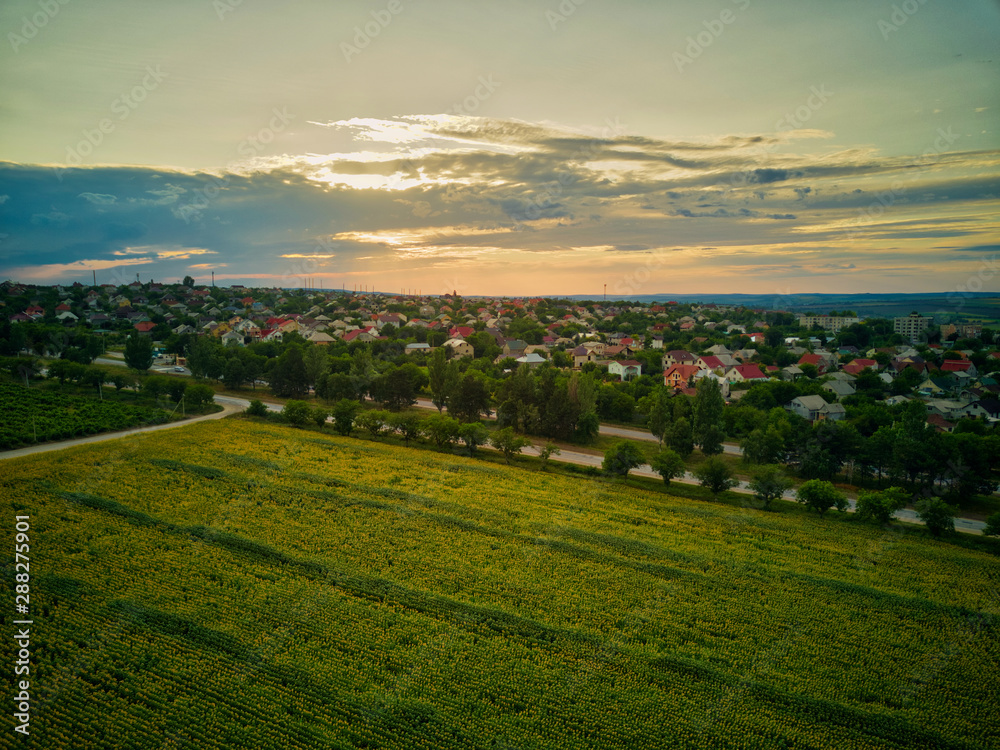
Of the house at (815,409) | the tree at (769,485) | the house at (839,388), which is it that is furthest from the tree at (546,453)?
the house at (839,388)

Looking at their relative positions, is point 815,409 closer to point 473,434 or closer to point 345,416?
point 473,434

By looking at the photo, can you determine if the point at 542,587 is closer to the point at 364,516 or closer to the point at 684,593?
the point at 684,593

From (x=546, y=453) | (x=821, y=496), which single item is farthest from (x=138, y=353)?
(x=821, y=496)

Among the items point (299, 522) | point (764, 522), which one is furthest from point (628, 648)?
point (299, 522)

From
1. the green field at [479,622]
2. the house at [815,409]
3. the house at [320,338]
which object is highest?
the house at [320,338]

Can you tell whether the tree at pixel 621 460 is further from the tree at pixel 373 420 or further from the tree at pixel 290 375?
the tree at pixel 290 375

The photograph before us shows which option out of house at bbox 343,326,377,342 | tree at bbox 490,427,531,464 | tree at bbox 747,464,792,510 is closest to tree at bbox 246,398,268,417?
tree at bbox 490,427,531,464
